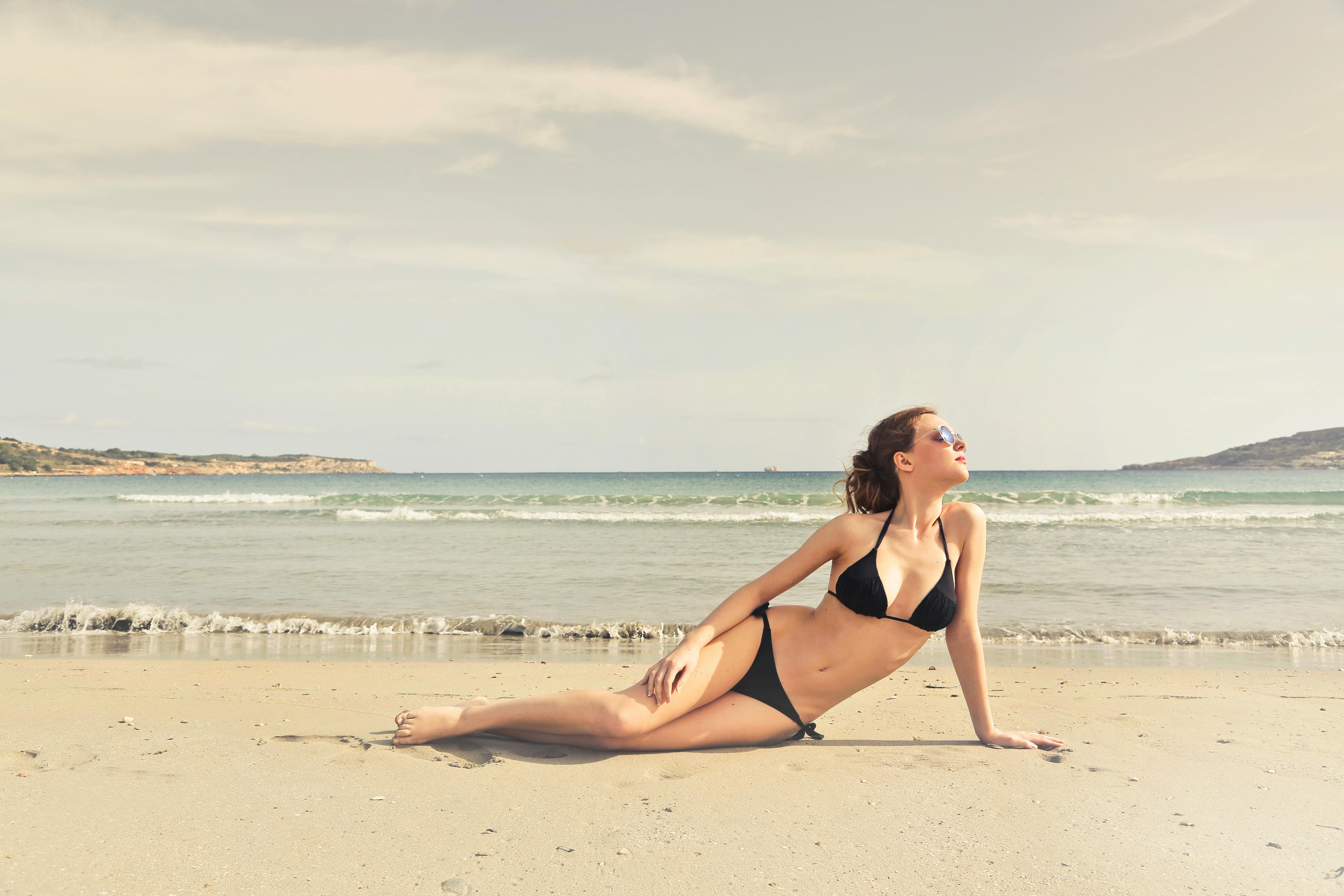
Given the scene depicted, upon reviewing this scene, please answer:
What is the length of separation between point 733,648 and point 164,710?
141 inches

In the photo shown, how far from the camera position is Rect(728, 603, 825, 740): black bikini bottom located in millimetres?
3758

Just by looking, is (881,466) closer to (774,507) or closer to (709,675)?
(709,675)

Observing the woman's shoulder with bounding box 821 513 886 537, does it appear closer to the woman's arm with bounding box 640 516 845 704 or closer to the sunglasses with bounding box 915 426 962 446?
the woman's arm with bounding box 640 516 845 704

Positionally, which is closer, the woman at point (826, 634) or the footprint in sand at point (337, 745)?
the woman at point (826, 634)

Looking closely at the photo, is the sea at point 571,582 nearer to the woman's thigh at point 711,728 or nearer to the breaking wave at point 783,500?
the breaking wave at point 783,500

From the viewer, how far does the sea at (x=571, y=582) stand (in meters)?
8.02

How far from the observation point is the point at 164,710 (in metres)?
4.80

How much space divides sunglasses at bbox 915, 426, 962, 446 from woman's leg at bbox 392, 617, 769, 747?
1.18 meters

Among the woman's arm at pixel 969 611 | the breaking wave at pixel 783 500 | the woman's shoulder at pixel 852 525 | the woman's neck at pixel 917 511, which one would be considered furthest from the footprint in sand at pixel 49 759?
the breaking wave at pixel 783 500

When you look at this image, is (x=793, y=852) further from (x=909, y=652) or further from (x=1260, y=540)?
(x=1260, y=540)

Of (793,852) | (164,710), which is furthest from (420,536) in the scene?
(793,852)

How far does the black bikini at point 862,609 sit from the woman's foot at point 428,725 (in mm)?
1373

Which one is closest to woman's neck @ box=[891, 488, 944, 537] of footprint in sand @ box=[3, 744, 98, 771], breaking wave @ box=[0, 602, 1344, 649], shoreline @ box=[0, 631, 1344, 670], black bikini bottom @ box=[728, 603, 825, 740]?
black bikini bottom @ box=[728, 603, 825, 740]

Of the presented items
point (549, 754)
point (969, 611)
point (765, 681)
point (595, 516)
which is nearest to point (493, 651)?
point (549, 754)
